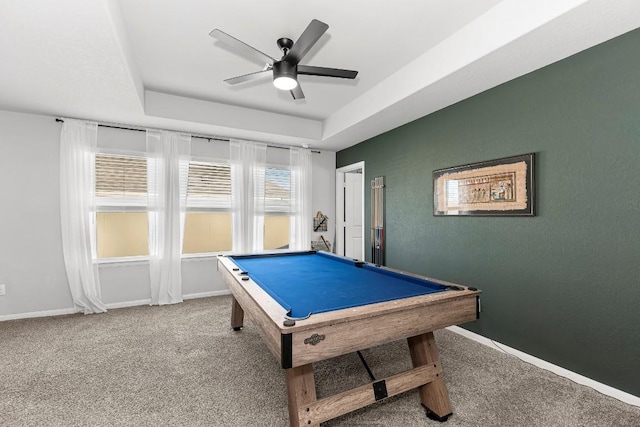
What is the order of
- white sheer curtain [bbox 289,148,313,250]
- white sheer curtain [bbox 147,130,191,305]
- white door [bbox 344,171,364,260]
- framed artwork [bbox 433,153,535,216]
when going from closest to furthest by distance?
framed artwork [bbox 433,153,535,216], white sheer curtain [bbox 147,130,191,305], white sheer curtain [bbox 289,148,313,250], white door [bbox 344,171,364,260]

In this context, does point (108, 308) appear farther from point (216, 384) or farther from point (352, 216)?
point (352, 216)

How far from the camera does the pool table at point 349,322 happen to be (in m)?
1.32

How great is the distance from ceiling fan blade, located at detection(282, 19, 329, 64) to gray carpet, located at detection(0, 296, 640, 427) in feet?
7.59

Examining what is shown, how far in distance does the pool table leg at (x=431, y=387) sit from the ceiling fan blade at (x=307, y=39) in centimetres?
201

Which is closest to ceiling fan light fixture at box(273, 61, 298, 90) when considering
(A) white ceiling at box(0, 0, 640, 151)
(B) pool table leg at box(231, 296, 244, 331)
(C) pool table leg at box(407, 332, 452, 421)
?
(A) white ceiling at box(0, 0, 640, 151)

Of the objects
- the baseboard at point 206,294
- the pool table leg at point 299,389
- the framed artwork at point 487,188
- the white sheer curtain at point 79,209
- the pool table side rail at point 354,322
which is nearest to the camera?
the pool table side rail at point 354,322

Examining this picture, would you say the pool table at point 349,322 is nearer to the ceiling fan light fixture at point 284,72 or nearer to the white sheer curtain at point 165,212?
the ceiling fan light fixture at point 284,72

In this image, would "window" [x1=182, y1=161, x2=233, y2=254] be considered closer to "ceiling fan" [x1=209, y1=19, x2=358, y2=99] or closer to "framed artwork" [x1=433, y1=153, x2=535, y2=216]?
"ceiling fan" [x1=209, y1=19, x2=358, y2=99]

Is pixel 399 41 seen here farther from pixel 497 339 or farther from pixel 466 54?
pixel 497 339

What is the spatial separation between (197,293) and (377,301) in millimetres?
3511

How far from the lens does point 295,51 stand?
6.79 ft

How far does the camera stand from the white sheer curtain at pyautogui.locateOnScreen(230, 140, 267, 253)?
4473 millimetres

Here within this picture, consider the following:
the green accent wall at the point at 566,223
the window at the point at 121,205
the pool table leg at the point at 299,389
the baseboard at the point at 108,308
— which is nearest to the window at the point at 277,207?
the baseboard at the point at 108,308

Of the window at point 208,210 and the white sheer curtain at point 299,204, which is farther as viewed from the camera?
the white sheer curtain at point 299,204
